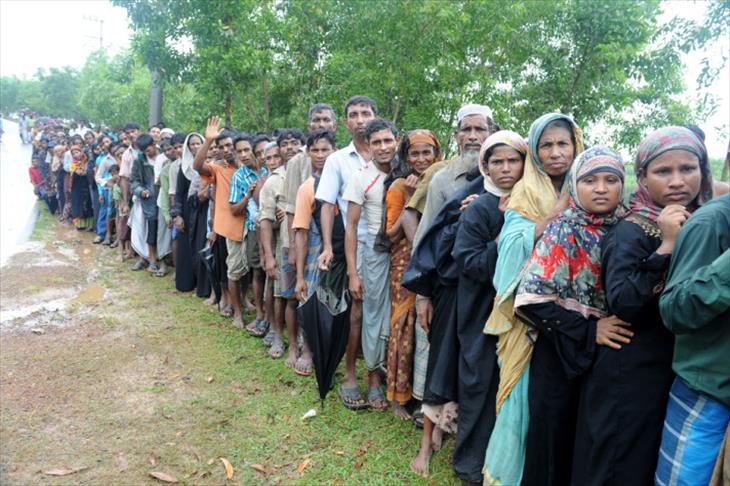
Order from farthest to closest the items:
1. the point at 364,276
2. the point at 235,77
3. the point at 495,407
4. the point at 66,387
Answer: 1. the point at 235,77
2. the point at 66,387
3. the point at 364,276
4. the point at 495,407

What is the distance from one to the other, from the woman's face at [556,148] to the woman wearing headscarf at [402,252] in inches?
40.2

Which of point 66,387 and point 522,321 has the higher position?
point 522,321

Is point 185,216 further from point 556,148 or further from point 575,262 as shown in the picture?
point 575,262

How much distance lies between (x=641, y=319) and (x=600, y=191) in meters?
0.52

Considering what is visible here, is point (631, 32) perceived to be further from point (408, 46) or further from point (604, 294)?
point (604, 294)

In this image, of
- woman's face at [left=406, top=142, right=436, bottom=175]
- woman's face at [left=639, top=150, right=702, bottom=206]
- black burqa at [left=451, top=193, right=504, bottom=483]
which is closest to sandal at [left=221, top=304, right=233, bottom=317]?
woman's face at [left=406, top=142, right=436, bottom=175]

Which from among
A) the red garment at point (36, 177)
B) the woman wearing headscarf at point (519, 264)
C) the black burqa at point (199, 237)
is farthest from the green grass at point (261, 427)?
the red garment at point (36, 177)

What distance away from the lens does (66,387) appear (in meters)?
4.07

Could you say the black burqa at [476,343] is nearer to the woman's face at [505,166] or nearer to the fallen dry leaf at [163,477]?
the woman's face at [505,166]

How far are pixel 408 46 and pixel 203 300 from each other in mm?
4517

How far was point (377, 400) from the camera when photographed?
3.76m

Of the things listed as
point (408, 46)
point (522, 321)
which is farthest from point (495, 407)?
point (408, 46)

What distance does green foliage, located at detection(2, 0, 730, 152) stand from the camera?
7137 mm

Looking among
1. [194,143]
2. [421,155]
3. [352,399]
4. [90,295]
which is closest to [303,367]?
[352,399]
